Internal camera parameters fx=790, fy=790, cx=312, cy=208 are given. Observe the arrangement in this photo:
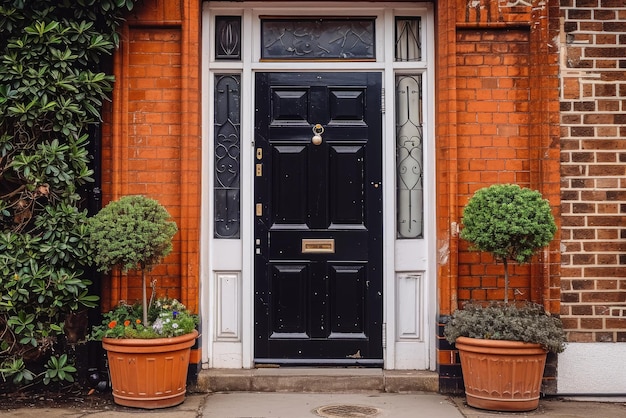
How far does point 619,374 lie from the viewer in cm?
654

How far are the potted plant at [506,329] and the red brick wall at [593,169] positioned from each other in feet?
1.80

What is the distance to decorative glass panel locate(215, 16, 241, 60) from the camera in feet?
23.0

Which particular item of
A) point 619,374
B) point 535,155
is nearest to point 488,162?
point 535,155

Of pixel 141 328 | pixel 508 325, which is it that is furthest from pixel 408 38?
pixel 141 328

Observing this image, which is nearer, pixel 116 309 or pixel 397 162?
pixel 116 309

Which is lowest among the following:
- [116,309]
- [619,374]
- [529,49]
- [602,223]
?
[619,374]

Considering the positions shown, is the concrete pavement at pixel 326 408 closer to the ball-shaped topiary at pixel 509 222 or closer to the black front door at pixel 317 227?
the black front door at pixel 317 227

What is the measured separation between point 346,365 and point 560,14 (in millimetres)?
3521

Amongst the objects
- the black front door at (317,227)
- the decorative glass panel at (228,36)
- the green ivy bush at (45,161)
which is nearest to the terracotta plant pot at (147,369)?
the green ivy bush at (45,161)

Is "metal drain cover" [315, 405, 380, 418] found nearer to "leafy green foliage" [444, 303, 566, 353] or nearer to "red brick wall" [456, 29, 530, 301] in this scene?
"leafy green foliage" [444, 303, 566, 353]

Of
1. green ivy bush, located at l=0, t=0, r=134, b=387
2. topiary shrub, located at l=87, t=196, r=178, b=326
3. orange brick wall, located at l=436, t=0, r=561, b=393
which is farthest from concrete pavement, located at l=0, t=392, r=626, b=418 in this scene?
topiary shrub, located at l=87, t=196, r=178, b=326

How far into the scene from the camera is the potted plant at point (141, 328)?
19.6 ft

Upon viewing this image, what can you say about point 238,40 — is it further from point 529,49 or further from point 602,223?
point 602,223

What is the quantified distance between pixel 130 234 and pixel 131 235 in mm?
17
